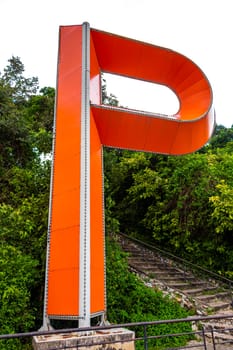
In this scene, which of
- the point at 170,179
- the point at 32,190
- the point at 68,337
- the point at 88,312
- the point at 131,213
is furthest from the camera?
the point at 131,213

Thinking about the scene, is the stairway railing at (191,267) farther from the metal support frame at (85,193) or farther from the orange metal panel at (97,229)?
the metal support frame at (85,193)

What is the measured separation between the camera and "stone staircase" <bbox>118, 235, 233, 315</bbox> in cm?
843

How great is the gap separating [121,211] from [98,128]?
7.51 metres

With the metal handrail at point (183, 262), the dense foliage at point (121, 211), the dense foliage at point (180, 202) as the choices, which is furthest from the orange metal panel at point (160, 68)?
the metal handrail at point (183, 262)

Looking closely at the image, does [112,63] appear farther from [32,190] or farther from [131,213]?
[131,213]

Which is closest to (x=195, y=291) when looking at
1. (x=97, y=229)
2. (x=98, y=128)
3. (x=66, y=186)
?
(x=97, y=229)

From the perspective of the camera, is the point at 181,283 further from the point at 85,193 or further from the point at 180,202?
the point at 85,193

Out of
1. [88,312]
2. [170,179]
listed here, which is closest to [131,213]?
[170,179]

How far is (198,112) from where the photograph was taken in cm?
807

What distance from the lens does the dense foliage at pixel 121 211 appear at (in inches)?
254

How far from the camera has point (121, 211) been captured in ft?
46.6

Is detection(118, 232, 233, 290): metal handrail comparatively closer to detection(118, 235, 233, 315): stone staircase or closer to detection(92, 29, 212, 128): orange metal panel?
detection(118, 235, 233, 315): stone staircase

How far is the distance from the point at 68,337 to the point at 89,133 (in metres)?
3.78

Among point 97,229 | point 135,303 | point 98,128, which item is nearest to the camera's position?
point 97,229
